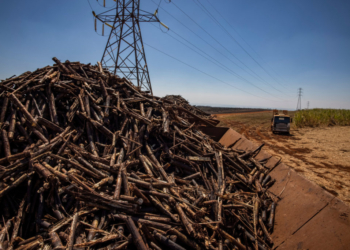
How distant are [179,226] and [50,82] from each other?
18.0 feet

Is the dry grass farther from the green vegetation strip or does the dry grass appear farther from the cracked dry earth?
the cracked dry earth

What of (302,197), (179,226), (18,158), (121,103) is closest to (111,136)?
(121,103)

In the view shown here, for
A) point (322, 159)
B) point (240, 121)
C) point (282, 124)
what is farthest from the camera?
point (240, 121)

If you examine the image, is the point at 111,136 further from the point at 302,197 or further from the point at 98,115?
the point at 302,197

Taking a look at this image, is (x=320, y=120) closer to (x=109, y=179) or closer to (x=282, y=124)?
(x=282, y=124)

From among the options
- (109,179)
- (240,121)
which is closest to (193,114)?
(109,179)

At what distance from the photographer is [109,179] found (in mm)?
3629

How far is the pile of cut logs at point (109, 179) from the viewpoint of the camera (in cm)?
296

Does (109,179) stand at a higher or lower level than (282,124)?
lower

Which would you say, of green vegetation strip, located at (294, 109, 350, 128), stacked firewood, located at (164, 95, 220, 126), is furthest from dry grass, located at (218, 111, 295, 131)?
stacked firewood, located at (164, 95, 220, 126)

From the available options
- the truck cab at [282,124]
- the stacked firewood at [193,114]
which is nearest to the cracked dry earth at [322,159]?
the truck cab at [282,124]

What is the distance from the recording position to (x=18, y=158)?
11.8 ft

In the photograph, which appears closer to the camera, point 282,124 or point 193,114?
point 193,114

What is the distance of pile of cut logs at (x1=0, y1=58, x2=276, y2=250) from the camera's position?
2961mm
